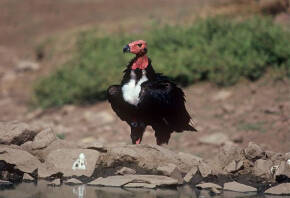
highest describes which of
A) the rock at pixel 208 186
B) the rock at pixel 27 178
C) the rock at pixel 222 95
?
the rock at pixel 222 95

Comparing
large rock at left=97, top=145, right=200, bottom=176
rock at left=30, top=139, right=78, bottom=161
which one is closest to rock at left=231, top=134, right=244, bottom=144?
large rock at left=97, top=145, right=200, bottom=176

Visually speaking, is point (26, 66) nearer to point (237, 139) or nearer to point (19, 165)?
point (237, 139)

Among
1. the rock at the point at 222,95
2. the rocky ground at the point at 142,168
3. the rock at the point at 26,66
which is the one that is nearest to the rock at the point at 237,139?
the rock at the point at 222,95

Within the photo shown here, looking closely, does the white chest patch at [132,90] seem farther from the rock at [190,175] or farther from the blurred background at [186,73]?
the blurred background at [186,73]

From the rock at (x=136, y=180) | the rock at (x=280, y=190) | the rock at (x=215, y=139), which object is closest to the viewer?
the rock at (x=280, y=190)

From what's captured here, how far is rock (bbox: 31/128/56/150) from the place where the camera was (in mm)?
8406

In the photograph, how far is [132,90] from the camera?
8031 mm

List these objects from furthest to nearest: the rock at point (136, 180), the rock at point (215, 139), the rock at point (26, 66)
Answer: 1. the rock at point (26, 66)
2. the rock at point (215, 139)
3. the rock at point (136, 180)

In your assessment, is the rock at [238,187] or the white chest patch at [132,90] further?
the white chest patch at [132,90]

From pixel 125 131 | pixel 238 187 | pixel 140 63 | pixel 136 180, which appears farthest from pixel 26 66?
pixel 238 187

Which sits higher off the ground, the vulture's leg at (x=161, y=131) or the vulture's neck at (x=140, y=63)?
the vulture's neck at (x=140, y=63)

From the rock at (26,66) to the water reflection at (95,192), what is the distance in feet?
35.4

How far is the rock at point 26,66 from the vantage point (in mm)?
18234

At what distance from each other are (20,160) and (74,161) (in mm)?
598
